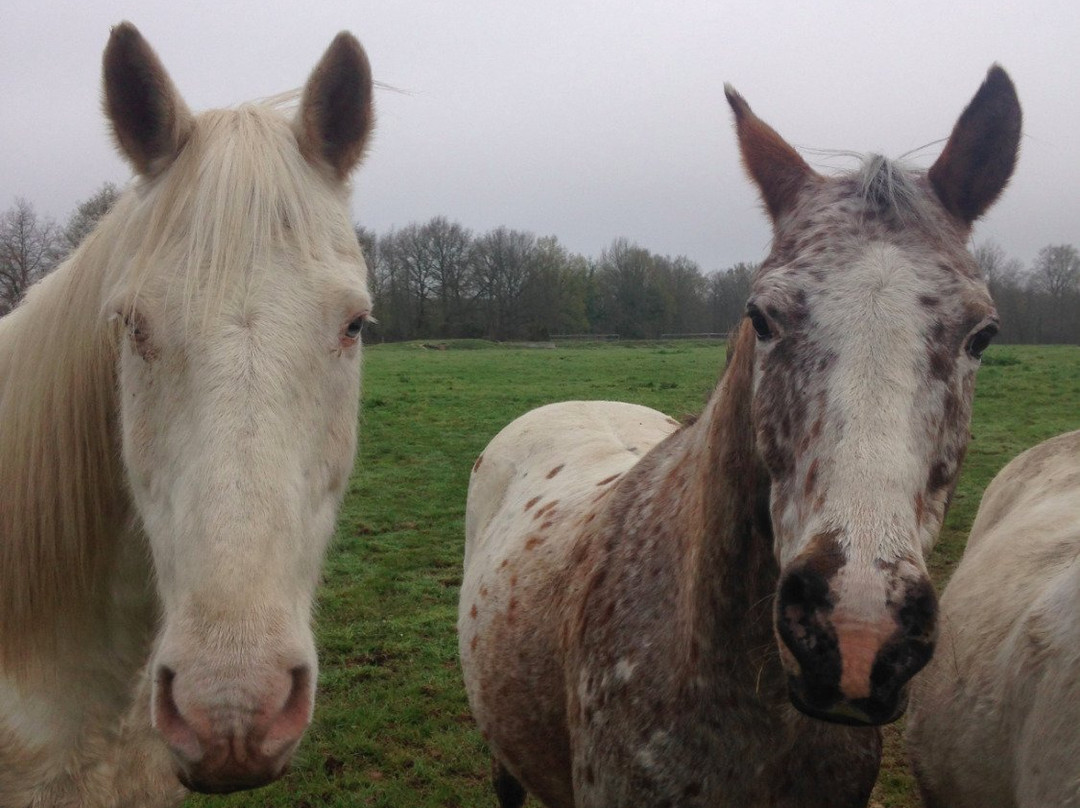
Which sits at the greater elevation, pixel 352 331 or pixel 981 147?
pixel 981 147

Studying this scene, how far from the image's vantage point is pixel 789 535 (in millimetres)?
1723

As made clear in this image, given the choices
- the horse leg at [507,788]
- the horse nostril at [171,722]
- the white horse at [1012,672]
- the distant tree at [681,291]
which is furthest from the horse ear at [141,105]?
the distant tree at [681,291]

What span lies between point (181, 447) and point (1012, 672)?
2516mm

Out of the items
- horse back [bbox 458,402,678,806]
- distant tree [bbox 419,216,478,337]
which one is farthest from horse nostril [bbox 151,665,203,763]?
distant tree [bbox 419,216,478,337]

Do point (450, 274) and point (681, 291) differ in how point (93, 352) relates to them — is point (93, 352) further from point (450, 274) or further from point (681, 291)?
point (450, 274)

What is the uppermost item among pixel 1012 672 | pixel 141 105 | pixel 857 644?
pixel 141 105

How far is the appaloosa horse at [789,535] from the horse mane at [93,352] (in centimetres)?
120

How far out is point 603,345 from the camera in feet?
152

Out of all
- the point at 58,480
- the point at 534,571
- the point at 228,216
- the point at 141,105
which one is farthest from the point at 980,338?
the point at 58,480

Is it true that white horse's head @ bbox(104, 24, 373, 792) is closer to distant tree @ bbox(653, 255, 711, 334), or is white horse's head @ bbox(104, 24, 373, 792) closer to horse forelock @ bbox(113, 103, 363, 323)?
horse forelock @ bbox(113, 103, 363, 323)

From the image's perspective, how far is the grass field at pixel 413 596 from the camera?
13.5 ft

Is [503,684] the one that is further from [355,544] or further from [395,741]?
[355,544]

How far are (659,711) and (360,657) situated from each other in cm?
378

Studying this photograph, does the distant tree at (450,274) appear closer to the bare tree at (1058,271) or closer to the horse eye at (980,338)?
the bare tree at (1058,271)
